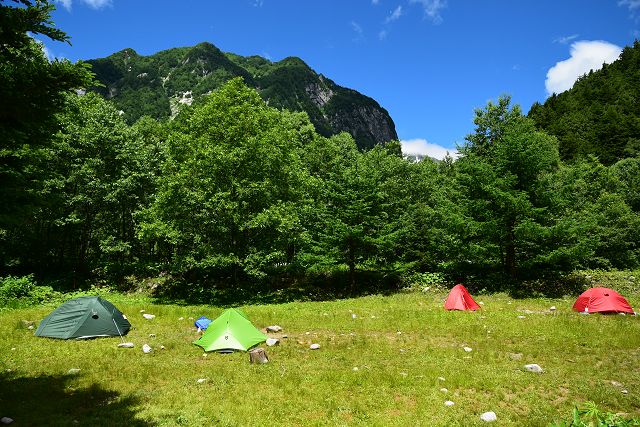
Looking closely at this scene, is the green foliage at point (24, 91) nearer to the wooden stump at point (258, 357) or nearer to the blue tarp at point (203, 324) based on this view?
the wooden stump at point (258, 357)

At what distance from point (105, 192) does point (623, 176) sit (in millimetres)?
71885

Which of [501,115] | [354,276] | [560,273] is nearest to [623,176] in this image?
[501,115]

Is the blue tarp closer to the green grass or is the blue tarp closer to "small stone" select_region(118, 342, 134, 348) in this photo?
the green grass

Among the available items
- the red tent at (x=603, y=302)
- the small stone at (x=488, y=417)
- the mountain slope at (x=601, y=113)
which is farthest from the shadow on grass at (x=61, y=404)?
the mountain slope at (x=601, y=113)

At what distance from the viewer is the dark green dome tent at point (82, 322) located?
16.8 metres

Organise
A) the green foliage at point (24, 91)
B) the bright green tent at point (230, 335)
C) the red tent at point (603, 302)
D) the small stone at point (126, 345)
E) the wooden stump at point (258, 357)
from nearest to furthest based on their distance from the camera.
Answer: the green foliage at point (24, 91), the wooden stump at point (258, 357), the bright green tent at point (230, 335), the small stone at point (126, 345), the red tent at point (603, 302)

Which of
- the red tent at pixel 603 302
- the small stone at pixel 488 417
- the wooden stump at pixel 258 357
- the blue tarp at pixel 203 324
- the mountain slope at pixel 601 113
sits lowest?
the small stone at pixel 488 417

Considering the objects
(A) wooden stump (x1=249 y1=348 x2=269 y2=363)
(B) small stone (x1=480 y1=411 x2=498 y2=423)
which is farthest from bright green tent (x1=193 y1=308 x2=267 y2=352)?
(B) small stone (x1=480 y1=411 x2=498 y2=423)

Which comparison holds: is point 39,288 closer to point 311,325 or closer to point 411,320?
point 311,325

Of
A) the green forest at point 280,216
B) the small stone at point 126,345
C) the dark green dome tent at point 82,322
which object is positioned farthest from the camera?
the green forest at point 280,216

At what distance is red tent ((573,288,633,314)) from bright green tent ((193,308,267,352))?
56.3 feet

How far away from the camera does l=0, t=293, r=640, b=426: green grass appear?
9.73 meters

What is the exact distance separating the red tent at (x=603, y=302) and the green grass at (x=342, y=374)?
0.99 metres

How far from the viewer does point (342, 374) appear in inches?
484
